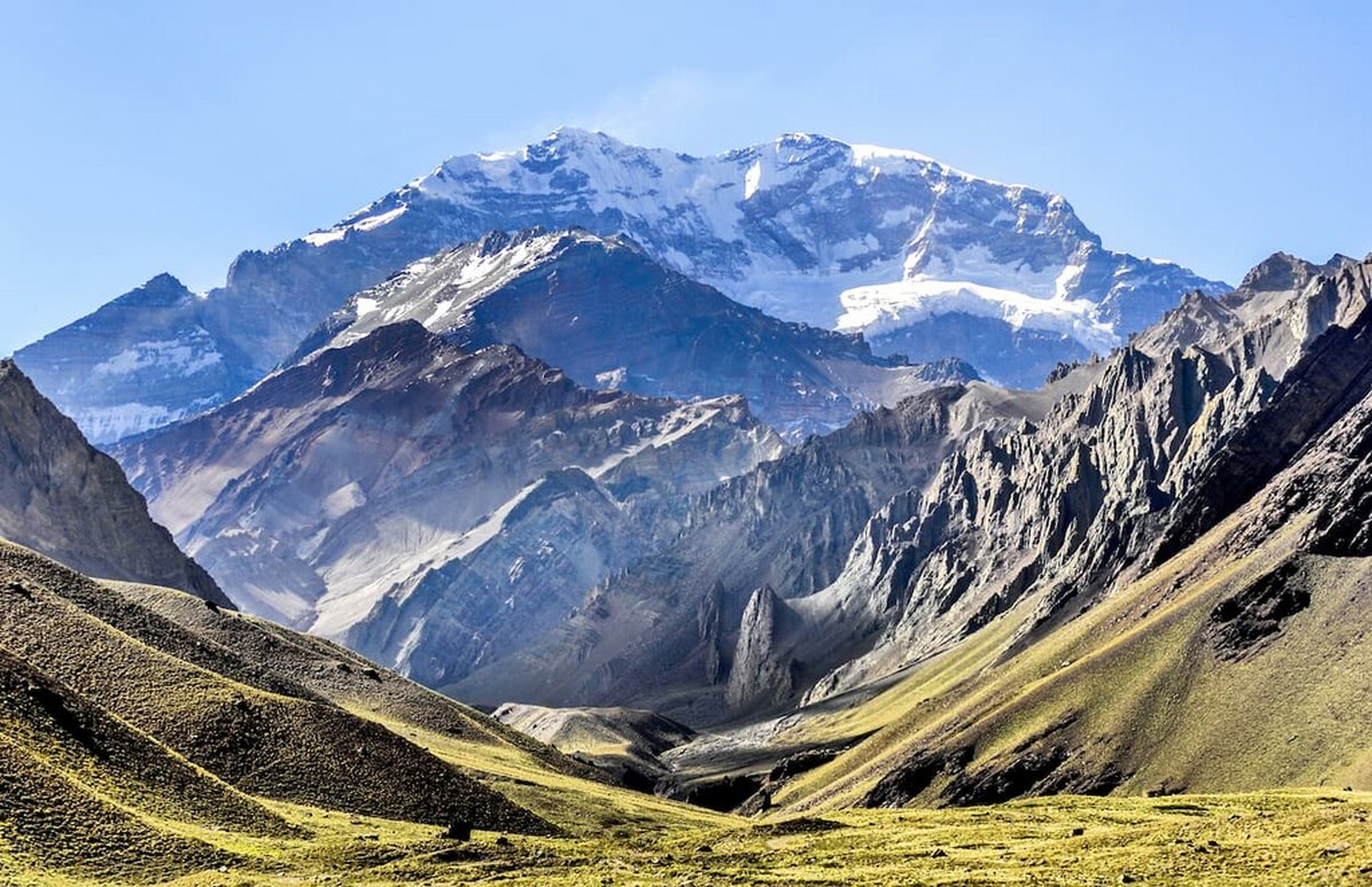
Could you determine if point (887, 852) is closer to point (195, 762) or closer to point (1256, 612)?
point (195, 762)

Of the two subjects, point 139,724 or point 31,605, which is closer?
point 139,724

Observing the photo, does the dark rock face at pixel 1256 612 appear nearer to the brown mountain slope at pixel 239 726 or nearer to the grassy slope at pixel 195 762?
the grassy slope at pixel 195 762

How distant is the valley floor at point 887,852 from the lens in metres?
79.8

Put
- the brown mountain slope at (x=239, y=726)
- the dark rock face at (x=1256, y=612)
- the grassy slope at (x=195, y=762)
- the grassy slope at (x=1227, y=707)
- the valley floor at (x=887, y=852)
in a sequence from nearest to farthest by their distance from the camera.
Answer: the valley floor at (x=887, y=852), the grassy slope at (x=195, y=762), the brown mountain slope at (x=239, y=726), the grassy slope at (x=1227, y=707), the dark rock face at (x=1256, y=612)

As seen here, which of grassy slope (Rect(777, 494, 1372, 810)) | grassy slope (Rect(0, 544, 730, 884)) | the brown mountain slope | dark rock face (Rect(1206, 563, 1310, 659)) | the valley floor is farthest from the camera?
dark rock face (Rect(1206, 563, 1310, 659))

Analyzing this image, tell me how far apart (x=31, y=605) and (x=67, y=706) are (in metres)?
26.0

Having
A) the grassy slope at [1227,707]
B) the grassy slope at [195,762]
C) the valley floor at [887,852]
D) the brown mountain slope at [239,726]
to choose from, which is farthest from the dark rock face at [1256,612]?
the brown mountain slope at [239,726]

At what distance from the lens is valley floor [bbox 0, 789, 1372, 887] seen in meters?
79.8

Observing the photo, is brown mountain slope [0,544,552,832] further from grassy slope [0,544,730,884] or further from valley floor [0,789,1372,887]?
valley floor [0,789,1372,887]

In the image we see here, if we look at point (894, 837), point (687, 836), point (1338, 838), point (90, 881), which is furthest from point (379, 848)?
point (1338, 838)

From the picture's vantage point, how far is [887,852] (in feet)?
327

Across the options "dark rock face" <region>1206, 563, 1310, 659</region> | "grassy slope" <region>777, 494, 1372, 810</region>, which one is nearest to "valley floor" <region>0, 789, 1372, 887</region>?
"grassy slope" <region>777, 494, 1372, 810</region>

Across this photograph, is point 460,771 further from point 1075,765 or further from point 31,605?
point 1075,765

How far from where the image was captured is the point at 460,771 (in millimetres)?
133125
